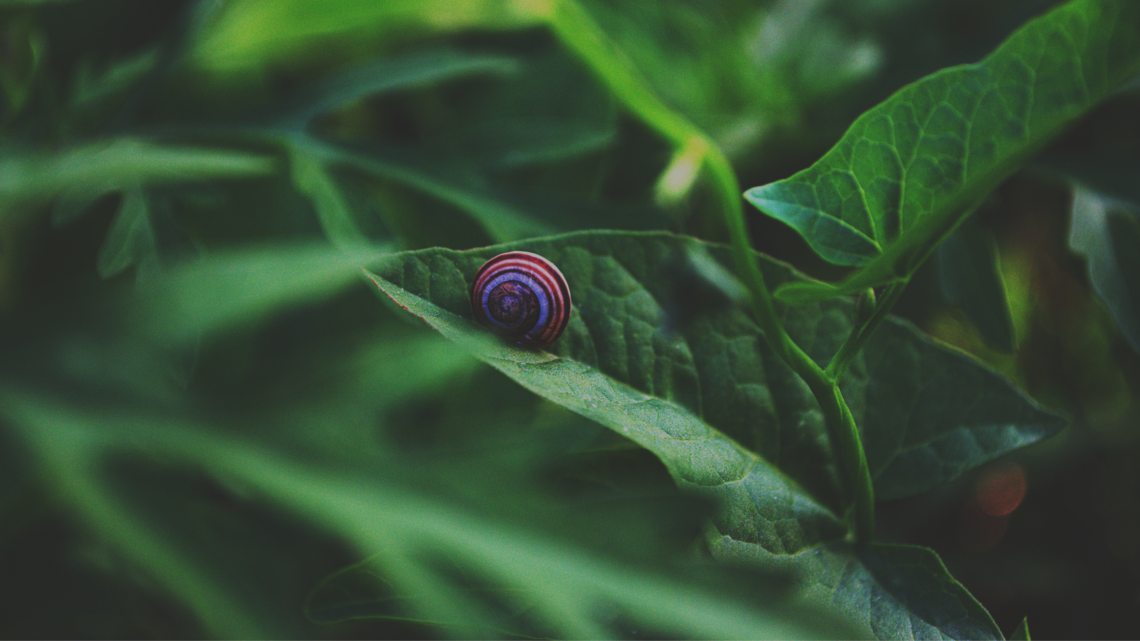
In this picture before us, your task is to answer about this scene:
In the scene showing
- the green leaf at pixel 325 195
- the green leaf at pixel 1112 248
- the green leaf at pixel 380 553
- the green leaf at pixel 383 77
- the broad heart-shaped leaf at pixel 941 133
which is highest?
the green leaf at pixel 383 77

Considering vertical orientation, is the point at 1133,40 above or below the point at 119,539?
above

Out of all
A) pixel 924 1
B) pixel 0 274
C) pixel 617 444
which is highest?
pixel 924 1

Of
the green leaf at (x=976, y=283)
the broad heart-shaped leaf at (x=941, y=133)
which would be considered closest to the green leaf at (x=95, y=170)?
the broad heart-shaped leaf at (x=941, y=133)

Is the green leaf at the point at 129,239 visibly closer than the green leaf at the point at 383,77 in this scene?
Yes

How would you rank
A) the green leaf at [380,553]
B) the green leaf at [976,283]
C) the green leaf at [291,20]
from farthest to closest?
1. the green leaf at [291,20]
2. the green leaf at [976,283]
3. the green leaf at [380,553]

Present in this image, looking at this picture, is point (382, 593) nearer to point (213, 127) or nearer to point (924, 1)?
point (213, 127)

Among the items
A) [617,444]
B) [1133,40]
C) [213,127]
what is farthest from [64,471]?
[1133,40]

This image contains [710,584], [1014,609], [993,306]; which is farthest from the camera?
[1014,609]

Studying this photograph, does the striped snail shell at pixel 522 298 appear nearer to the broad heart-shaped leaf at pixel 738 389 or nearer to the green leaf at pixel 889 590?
the broad heart-shaped leaf at pixel 738 389
